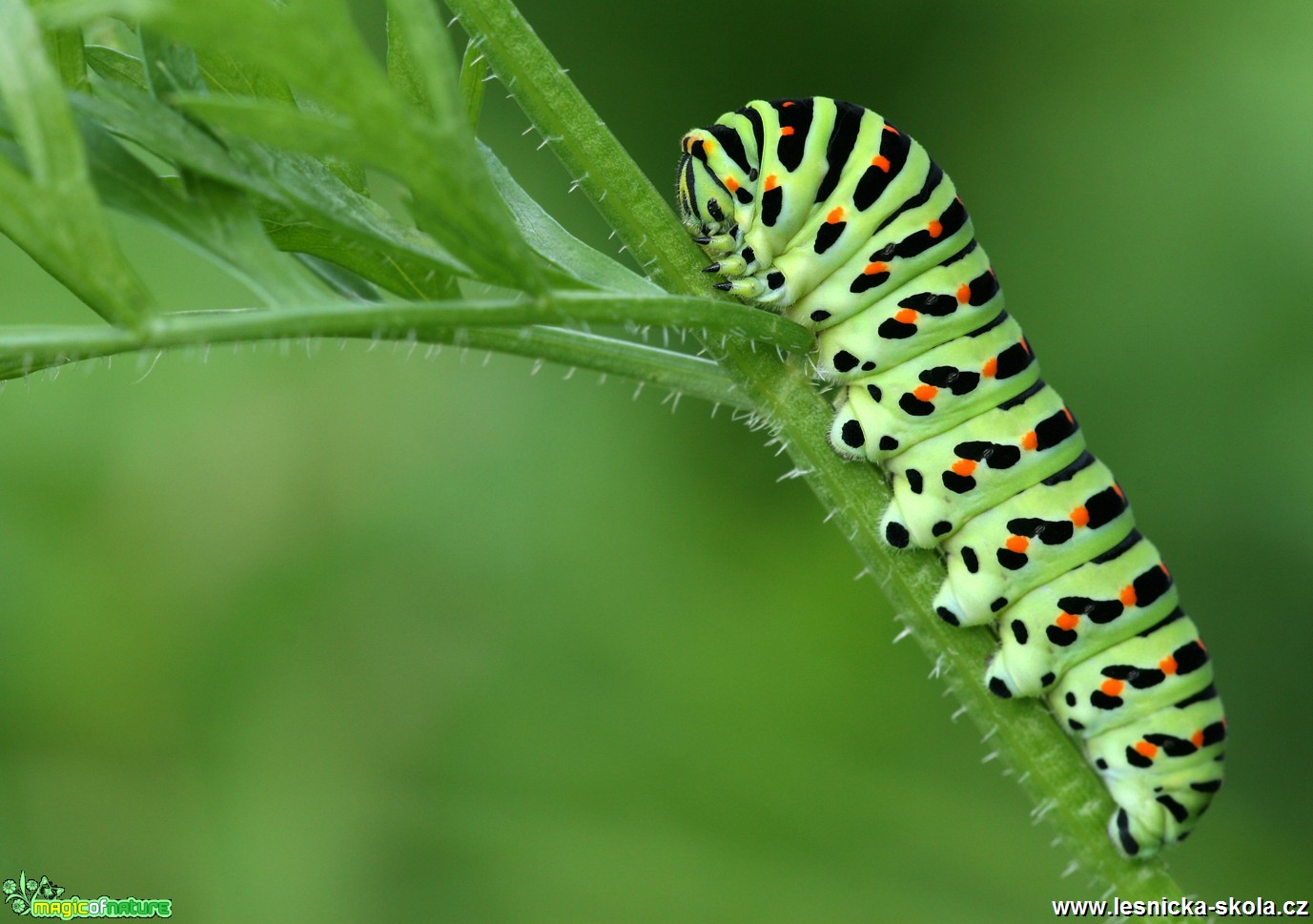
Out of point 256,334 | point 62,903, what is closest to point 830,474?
point 256,334

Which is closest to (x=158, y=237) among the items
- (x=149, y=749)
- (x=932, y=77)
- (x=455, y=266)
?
(x=149, y=749)

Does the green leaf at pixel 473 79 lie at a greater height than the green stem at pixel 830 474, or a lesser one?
greater

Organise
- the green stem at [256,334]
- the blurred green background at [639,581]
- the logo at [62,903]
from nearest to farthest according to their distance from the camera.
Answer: the green stem at [256,334] < the logo at [62,903] < the blurred green background at [639,581]

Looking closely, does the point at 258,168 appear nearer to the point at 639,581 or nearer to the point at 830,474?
the point at 830,474

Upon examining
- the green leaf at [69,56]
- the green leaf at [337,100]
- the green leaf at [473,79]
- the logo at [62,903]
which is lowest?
the logo at [62,903]

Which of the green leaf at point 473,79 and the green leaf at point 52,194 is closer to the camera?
the green leaf at point 52,194

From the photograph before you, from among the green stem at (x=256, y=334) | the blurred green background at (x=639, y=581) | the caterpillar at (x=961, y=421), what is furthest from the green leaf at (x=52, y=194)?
the blurred green background at (x=639, y=581)

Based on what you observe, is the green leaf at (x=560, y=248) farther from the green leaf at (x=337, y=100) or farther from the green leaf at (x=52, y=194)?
the green leaf at (x=52, y=194)
